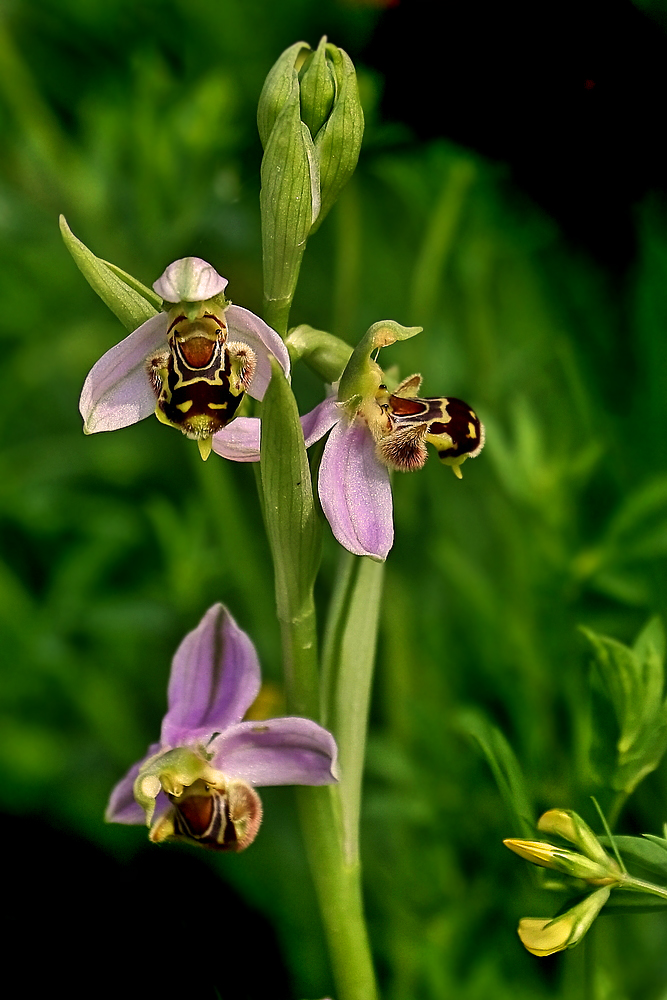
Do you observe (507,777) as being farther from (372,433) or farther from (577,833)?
(372,433)

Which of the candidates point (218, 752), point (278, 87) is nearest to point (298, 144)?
point (278, 87)

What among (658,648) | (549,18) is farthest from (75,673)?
(549,18)

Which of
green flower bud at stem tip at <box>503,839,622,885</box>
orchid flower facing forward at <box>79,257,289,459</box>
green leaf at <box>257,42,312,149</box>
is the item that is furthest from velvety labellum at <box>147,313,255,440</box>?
green flower bud at stem tip at <box>503,839,622,885</box>

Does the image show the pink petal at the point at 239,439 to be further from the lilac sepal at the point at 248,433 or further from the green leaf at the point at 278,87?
the green leaf at the point at 278,87

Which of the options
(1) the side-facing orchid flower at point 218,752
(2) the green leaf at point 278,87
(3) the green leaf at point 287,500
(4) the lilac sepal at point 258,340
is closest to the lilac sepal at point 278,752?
(1) the side-facing orchid flower at point 218,752

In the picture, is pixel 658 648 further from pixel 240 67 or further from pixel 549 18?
pixel 240 67

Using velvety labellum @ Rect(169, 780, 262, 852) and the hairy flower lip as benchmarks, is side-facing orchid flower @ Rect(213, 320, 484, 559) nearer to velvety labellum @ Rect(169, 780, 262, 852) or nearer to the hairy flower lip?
the hairy flower lip
